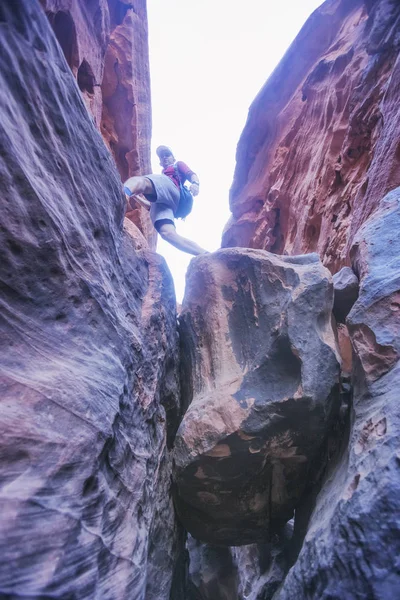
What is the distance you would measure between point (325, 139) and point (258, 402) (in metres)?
6.25

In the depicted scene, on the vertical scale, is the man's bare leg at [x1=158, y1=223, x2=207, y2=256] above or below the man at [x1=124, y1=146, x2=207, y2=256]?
below

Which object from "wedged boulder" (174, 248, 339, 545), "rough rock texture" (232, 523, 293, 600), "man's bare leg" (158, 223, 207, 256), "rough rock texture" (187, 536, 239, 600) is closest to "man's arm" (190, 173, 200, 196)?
"man's bare leg" (158, 223, 207, 256)

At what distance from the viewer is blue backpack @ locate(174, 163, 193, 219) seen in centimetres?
781

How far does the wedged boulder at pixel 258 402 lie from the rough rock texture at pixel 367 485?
1.13ft

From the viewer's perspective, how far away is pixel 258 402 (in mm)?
3076

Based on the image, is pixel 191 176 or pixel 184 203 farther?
pixel 191 176

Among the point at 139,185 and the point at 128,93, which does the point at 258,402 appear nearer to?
the point at 139,185

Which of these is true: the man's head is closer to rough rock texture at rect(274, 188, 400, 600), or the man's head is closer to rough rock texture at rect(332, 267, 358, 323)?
rough rock texture at rect(332, 267, 358, 323)

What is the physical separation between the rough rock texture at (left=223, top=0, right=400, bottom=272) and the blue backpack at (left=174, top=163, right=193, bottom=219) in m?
2.09

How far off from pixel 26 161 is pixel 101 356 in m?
1.49

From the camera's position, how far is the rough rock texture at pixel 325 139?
5.42 m

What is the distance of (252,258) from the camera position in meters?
3.91

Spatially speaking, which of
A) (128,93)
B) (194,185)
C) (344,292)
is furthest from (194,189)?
(344,292)

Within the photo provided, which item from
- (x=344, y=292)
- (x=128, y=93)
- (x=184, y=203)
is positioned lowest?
(x=344, y=292)
